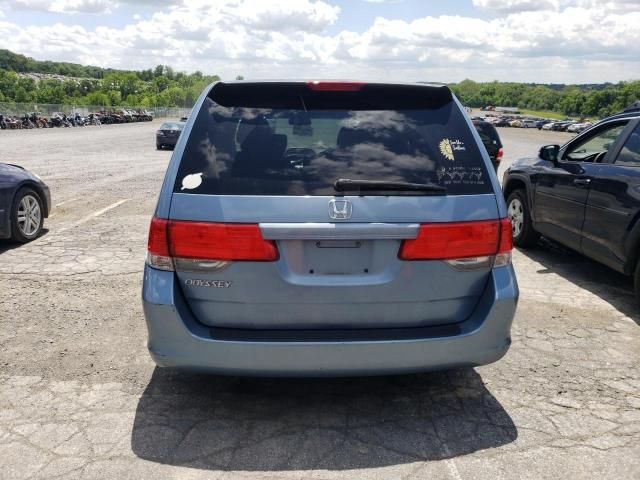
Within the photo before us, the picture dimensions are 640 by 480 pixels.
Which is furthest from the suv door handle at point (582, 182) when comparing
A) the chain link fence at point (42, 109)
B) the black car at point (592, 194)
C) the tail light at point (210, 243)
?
the chain link fence at point (42, 109)

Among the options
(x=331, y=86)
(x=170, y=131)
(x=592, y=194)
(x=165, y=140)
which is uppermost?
(x=331, y=86)

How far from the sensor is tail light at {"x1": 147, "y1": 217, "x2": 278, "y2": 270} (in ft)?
9.03

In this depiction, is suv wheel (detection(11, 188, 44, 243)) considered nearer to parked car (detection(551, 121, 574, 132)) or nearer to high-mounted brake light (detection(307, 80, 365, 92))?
high-mounted brake light (detection(307, 80, 365, 92))

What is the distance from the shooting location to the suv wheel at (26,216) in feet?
22.7

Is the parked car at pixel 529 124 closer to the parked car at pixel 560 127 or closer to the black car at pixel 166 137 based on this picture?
the parked car at pixel 560 127

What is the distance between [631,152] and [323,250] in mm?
3732

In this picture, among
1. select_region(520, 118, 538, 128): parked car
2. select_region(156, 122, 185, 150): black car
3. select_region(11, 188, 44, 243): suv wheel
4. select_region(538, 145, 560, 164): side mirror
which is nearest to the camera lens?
select_region(538, 145, 560, 164): side mirror

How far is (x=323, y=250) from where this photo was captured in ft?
9.18

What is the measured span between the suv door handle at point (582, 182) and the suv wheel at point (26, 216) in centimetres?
639

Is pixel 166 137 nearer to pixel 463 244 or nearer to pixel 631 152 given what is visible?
pixel 631 152

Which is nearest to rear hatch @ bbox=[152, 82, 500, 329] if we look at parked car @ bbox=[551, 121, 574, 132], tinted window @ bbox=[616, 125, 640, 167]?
tinted window @ bbox=[616, 125, 640, 167]

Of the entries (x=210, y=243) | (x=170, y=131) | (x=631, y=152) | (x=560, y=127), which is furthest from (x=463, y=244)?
(x=560, y=127)

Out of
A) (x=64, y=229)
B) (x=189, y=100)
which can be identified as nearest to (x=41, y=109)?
Answer: (x=64, y=229)

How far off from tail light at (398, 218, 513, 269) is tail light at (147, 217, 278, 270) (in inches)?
28.2
